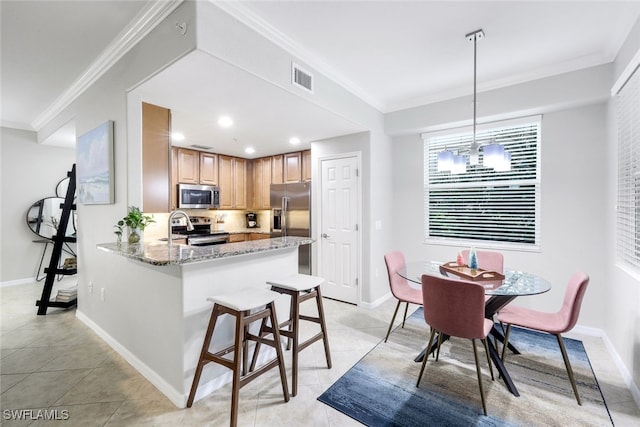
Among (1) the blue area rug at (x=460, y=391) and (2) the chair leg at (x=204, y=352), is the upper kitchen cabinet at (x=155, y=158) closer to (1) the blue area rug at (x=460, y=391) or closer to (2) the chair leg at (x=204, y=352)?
(2) the chair leg at (x=204, y=352)

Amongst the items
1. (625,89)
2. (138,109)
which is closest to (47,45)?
(138,109)

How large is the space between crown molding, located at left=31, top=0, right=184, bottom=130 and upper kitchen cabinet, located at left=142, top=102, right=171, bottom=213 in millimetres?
483

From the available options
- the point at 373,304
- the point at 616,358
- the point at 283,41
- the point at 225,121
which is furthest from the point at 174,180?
the point at 616,358

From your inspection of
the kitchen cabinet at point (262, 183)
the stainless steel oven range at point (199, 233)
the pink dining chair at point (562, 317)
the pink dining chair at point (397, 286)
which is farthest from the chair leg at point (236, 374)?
the kitchen cabinet at point (262, 183)

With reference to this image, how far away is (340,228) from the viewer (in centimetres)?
411

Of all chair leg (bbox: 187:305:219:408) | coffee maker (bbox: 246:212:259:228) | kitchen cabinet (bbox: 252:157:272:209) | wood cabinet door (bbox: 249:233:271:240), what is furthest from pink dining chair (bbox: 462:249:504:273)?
coffee maker (bbox: 246:212:259:228)

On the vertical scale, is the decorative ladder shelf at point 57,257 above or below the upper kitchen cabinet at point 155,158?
below

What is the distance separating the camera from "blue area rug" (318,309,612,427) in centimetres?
184

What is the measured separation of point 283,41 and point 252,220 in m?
4.23

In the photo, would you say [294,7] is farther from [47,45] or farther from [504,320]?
[504,320]

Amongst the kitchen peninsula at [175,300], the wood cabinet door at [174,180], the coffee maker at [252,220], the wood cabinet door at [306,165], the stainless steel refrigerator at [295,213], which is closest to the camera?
the kitchen peninsula at [175,300]

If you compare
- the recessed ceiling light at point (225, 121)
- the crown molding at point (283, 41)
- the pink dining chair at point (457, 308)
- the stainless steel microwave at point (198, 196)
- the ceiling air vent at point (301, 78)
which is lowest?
the pink dining chair at point (457, 308)

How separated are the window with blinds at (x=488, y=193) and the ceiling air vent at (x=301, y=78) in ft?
6.88

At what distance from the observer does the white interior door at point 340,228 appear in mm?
3955
